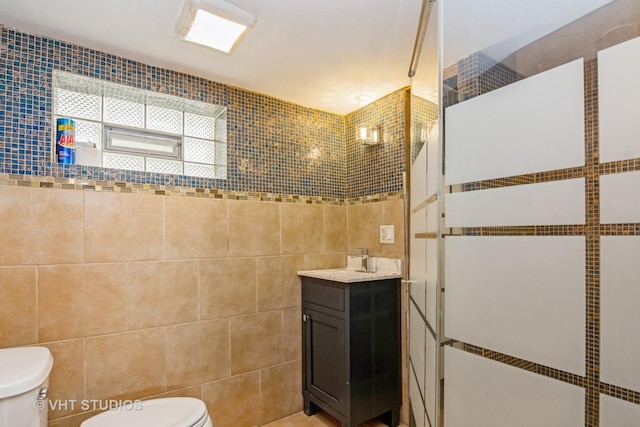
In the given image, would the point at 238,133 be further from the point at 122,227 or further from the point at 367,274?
the point at 367,274

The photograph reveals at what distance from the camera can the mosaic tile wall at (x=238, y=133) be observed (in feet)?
5.29

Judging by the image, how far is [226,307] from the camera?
2105 mm

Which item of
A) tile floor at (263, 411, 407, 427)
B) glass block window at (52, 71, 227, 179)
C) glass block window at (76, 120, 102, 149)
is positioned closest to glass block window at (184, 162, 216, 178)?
glass block window at (52, 71, 227, 179)

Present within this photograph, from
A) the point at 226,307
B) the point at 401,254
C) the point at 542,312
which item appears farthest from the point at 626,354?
the point at 226,307

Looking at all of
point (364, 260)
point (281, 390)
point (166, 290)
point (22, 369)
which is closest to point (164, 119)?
point (166, 290)

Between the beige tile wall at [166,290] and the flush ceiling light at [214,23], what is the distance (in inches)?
34.6

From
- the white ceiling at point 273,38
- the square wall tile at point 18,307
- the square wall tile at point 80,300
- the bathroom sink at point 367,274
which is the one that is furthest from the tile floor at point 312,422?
the white ceiling at point 273,38

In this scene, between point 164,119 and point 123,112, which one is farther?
point 164,119

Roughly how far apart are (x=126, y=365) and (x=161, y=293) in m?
0.39

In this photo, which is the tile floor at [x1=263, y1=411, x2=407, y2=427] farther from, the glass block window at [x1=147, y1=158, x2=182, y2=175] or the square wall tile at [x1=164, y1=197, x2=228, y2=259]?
the glass block window at [x1=147, y1=158, x2=182, y2=175]

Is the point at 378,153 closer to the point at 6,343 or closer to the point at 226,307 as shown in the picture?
the point at 226,307

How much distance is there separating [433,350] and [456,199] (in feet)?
1.88

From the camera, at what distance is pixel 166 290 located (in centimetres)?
192

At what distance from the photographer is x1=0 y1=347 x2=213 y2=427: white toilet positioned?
111 centimetres
